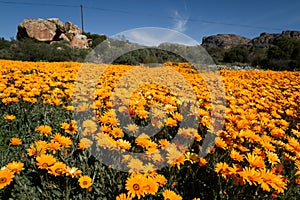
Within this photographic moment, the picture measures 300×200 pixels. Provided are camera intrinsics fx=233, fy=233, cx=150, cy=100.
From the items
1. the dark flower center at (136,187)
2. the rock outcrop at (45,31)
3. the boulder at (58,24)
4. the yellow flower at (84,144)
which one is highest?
the boulder at (58,24)

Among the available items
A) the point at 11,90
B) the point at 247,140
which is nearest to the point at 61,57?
the point at 11,90

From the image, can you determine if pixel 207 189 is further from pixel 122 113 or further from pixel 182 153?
pixel 122 113

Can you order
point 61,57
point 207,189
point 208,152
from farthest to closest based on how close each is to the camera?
point 61,57 < point 208,152 < point 207,189

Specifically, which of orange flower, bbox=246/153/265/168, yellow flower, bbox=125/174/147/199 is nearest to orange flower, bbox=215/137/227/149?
orange flower, bbox=246/153/265/168

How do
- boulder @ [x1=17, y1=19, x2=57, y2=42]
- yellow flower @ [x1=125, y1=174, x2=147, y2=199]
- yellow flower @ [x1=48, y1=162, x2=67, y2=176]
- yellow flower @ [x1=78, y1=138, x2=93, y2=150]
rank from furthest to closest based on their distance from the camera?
boulder @ [x1=17, y1=19, x2=57, y2=42], yellow flower @ [x1=78, y1=138, x2=93, y2=150], yellow flower @ [x1=48, y1=162, x2=67, y2=176], yellow flower @ [x1=125, y1=174, x2=147, y2=199]

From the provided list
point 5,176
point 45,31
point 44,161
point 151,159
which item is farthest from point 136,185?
point 45,31

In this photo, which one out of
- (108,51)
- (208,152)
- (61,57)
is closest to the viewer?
(208,152)

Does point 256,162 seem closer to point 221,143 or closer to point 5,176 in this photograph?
point 221,143

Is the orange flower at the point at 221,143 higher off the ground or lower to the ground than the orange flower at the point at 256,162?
higher

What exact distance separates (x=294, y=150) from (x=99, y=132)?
1.86 metres

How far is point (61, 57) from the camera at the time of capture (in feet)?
68.4

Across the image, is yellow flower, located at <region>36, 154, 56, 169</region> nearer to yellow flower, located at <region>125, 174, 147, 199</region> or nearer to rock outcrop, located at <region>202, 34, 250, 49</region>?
yellow flower, located at <region>125, 174, 147, 199</region>

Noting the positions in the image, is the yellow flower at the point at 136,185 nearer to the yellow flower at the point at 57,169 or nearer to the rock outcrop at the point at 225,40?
the yellow flower at the point at 57,169

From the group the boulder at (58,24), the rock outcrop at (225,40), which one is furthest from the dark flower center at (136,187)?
the rock outcrop at (225,40)
